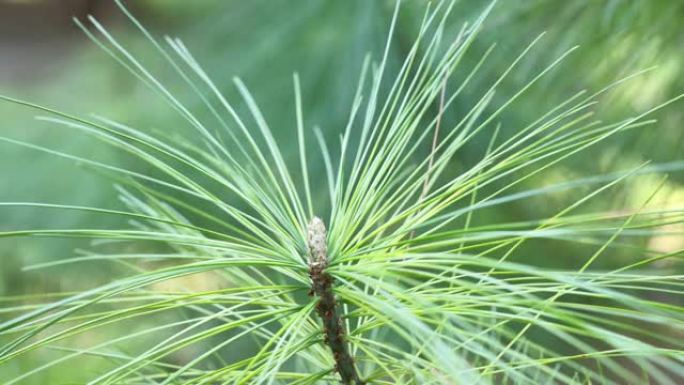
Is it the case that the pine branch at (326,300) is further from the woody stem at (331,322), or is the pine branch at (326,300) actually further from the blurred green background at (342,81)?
the blurred green background at (342,81)

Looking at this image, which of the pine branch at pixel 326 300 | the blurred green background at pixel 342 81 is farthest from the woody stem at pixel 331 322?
the blurred green background at pixel 342 81

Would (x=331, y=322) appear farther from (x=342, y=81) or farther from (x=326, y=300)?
(x=342, y=81)

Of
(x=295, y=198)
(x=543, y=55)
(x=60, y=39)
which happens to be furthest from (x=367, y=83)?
(x=60, y=39)

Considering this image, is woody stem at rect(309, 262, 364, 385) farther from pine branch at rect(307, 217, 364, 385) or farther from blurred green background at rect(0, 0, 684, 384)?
blurred green background at rect(0, 0, 684, 384)

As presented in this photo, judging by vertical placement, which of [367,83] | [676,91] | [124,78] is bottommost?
[676,91]

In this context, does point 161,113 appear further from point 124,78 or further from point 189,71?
point 124,78

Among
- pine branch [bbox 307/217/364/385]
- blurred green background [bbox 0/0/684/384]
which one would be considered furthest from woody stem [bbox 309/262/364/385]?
blurred green background [bbox 0/0/684/384]
